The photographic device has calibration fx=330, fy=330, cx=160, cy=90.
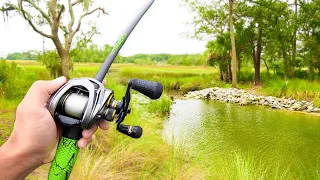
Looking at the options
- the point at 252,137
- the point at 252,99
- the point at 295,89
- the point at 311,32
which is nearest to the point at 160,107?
→ the point at 252,137

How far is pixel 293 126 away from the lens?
5.89 metres

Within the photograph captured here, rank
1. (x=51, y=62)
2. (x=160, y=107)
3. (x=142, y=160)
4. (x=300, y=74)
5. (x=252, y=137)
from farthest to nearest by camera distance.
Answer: (x=300, y=74)
(x=51, y=62)
(x=160, y=107)
(x=252, y=137)
(x=142, y=160)

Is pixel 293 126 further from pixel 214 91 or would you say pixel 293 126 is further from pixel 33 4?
pixel 33 4

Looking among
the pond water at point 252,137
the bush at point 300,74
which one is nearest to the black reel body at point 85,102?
the pond water at point 252,137

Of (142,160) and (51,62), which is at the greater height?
(51,62)

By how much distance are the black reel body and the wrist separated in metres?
0.11

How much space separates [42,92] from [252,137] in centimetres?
455

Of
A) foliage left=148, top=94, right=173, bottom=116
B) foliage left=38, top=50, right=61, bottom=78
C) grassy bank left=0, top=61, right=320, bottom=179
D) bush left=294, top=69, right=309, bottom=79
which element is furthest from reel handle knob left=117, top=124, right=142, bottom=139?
bush left=294, top=69, right=309, bottom=79

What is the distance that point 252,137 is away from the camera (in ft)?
16.3

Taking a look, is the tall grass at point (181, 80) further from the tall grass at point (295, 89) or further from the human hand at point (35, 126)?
the human hand at point (35, 126)

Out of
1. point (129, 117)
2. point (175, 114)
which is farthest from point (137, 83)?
point (175, 114)

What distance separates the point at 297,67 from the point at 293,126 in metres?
6.74

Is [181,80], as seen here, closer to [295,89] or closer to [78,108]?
[295,89]

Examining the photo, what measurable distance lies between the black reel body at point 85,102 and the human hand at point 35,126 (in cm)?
2
